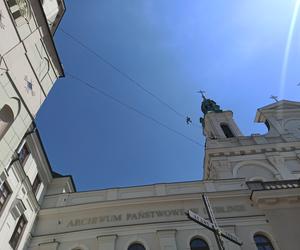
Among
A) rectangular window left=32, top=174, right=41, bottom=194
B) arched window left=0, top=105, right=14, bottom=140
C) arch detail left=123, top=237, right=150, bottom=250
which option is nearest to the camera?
arched window left=0, top=105, right=14, bottom=140

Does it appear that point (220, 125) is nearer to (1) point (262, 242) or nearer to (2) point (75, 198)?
(1) point (262, 242)

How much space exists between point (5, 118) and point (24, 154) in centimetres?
386

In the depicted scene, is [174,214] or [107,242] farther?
[174,214]

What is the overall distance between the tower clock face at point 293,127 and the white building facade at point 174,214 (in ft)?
13.0

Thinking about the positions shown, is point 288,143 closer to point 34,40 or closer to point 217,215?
point 217,215

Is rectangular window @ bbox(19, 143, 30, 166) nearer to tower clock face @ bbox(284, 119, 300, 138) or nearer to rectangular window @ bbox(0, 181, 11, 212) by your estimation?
rectangular window @ bbox(0, 181, 11, 212)

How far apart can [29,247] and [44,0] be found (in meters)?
14.5

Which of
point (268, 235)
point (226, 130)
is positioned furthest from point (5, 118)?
point (226, 130)

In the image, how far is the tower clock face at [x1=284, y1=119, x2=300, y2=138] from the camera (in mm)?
25222

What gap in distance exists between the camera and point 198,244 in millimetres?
16719

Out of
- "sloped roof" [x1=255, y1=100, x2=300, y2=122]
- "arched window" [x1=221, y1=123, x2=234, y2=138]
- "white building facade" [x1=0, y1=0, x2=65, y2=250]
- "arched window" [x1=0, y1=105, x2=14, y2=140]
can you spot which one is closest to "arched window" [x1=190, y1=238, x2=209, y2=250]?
"white building facade" [x1=0, y1=0, x2=65, y2=250]

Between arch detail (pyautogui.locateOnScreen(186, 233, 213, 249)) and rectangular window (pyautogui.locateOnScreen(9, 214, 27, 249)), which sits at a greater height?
rectangular window (pyautogui.locateOnScreen(9, 214, 27, 249))

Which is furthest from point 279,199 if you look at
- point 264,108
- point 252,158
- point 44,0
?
point 44,0

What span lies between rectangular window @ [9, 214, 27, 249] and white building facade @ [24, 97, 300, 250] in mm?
1069
